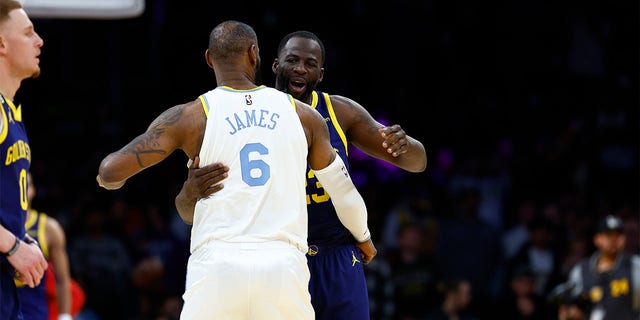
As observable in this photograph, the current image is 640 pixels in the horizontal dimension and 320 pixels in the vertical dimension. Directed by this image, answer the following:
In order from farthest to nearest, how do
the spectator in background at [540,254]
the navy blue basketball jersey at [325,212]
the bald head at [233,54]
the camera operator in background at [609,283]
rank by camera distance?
the spectator in background at [540,254]
the camera operator in background at [609,283]
the navy blue basketball jersey at [325,212]
the bald head at [233,54]

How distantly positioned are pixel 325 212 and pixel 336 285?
0.40m

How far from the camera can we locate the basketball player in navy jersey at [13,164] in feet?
15.5

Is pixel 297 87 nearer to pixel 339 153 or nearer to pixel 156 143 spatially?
pixel 339 153

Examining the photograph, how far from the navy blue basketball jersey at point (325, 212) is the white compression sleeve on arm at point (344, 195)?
27cm

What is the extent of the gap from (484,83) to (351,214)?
9.01 metres

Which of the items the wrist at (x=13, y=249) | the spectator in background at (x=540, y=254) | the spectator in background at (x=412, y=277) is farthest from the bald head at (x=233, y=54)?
the spectator in background at (x=540, y=254)

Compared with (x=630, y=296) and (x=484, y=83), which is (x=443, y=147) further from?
(x=630, y=296)

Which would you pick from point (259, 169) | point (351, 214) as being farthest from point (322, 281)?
point (259, 169)

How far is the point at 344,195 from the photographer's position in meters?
4.82

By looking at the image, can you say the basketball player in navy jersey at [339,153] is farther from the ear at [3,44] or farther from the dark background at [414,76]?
the dark background at [414,76]

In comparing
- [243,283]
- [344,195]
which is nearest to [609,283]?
[344,195]

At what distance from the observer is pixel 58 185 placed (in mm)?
11789

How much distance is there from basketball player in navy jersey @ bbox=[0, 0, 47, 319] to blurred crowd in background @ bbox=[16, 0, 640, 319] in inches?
208

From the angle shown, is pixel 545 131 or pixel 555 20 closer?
pixel 545 131
